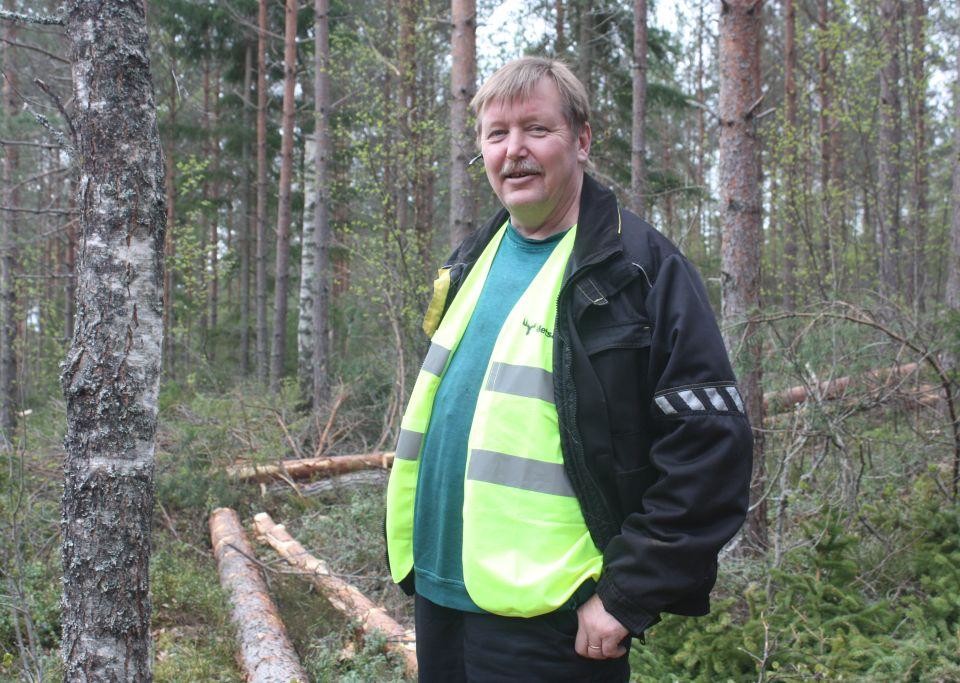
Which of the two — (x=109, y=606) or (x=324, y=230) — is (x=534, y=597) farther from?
(x=324, y=230)

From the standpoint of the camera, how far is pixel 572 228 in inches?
89.7

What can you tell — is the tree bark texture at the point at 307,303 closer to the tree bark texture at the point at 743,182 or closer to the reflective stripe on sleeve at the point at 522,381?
the tree bark texture at the point at 743,182

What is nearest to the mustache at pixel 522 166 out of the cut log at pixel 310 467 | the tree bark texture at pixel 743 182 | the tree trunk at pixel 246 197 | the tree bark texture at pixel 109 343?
the tree bark texture at pixel 109 343

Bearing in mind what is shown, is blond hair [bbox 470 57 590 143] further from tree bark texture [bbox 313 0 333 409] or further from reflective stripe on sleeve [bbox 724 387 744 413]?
tree bark texture [bbox 313 0 333 409]

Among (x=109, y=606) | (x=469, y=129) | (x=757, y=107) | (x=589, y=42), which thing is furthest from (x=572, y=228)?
(x=589, y=42)

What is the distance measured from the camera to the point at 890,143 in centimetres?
1182

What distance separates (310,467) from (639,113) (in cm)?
755

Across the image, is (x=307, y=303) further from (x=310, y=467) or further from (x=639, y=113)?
(x=639, y=113)

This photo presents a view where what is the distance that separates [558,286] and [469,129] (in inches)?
350

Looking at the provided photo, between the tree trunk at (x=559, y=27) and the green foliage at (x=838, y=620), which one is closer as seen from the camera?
the green foliage at (x=838, y=620)

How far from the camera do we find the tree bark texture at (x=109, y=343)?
2902 mm

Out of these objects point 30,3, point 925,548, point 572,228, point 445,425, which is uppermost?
point 30,3

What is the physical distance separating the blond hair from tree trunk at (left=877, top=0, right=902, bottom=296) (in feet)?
31.1

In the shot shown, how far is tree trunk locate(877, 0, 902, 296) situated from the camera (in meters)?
11.0
